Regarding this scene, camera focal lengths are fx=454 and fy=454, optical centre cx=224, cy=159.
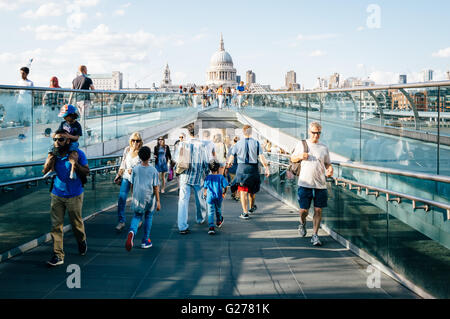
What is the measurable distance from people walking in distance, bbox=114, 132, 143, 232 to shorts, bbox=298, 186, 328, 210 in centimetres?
264

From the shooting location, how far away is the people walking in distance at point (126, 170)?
7.34 meters

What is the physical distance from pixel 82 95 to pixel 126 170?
2848mm

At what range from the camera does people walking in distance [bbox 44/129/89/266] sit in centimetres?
543

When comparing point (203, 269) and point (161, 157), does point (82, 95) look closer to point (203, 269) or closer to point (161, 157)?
point (161, 157)

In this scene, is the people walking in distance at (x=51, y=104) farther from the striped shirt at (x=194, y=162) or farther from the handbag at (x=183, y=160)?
the handbag at (x=183, y=160)

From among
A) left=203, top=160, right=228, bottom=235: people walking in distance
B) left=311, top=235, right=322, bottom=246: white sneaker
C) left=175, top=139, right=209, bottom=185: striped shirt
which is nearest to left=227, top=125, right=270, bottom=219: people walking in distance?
left=203, top=160, right=228, bottom=235: people walking in distance

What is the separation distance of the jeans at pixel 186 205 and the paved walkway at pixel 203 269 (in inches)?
9.5

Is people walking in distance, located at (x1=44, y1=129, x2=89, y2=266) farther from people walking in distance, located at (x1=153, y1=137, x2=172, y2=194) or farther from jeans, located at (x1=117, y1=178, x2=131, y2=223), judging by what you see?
people walking in distance, located at (x1=153, y1=137, x2=172, y2=194)

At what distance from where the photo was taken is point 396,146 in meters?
6.24

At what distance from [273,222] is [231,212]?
61.7 inches

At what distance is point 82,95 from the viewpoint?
9.59m

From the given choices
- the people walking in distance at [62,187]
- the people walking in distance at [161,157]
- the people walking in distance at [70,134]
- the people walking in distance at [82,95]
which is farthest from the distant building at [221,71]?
the people walking in distance at [62,187]
